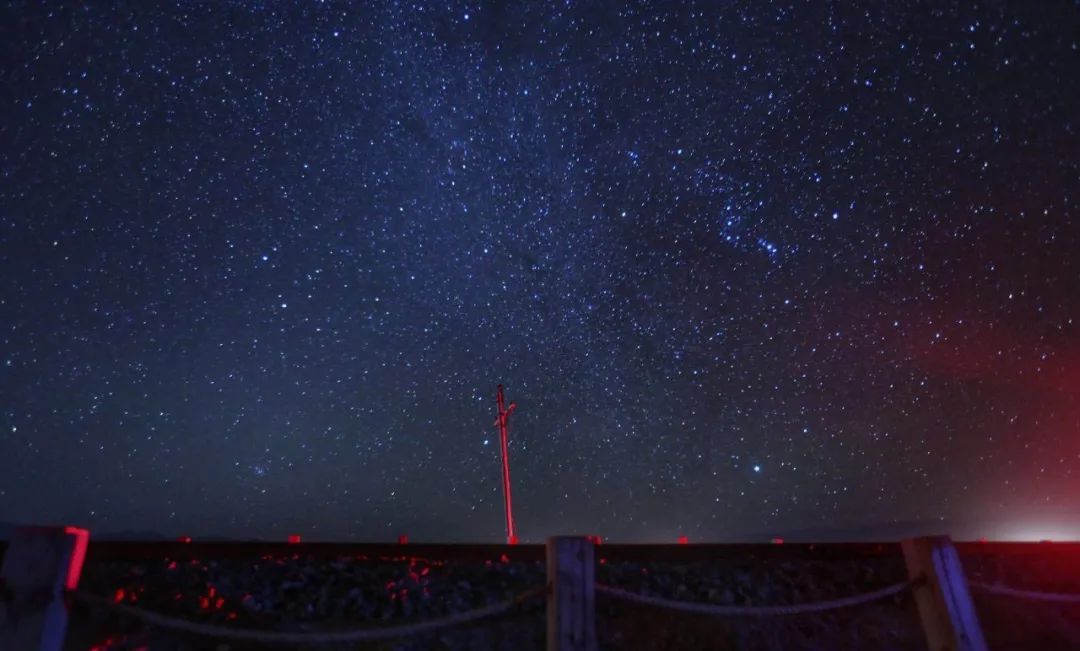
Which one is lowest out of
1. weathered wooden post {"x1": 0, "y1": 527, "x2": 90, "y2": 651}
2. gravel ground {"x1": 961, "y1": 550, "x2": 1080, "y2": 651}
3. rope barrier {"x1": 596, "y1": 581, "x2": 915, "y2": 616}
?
gravel ground {"x1": 961, "y1": 550, "x2": 1080, "y2": 651}

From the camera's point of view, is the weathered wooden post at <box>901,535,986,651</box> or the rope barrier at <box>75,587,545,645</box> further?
the weathered wooden post at <box>901,535,986,651</box>

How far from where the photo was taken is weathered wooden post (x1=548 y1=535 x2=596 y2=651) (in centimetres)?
364

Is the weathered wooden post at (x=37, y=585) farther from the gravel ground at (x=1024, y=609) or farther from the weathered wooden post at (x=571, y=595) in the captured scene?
the gravel ground at (x=1024, y=609)

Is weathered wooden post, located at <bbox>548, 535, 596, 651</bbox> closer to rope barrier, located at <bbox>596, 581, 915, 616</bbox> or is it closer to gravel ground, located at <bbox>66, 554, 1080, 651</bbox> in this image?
rope barrier, located at <bbox>596, 581, 915, 616</bbox>

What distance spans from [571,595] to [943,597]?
2.88 meters

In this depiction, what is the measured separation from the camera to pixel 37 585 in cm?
297

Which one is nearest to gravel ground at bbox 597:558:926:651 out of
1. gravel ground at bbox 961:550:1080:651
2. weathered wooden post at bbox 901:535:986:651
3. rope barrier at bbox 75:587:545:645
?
gravel ground at bbox 961:550:1080:651

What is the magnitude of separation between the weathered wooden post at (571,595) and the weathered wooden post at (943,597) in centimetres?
269

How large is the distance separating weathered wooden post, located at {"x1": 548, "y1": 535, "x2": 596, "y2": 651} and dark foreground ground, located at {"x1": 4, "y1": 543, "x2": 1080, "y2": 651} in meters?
1.23

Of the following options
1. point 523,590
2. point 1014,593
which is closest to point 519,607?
point 523,590

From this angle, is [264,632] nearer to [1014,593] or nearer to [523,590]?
[523,590]

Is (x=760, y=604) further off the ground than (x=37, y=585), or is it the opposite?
(x=37, y=585)

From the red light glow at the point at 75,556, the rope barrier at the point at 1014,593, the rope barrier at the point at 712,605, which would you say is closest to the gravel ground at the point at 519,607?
the rope barrier at the point at 1014,593

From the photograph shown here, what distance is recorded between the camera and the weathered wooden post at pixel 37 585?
9.53ft
